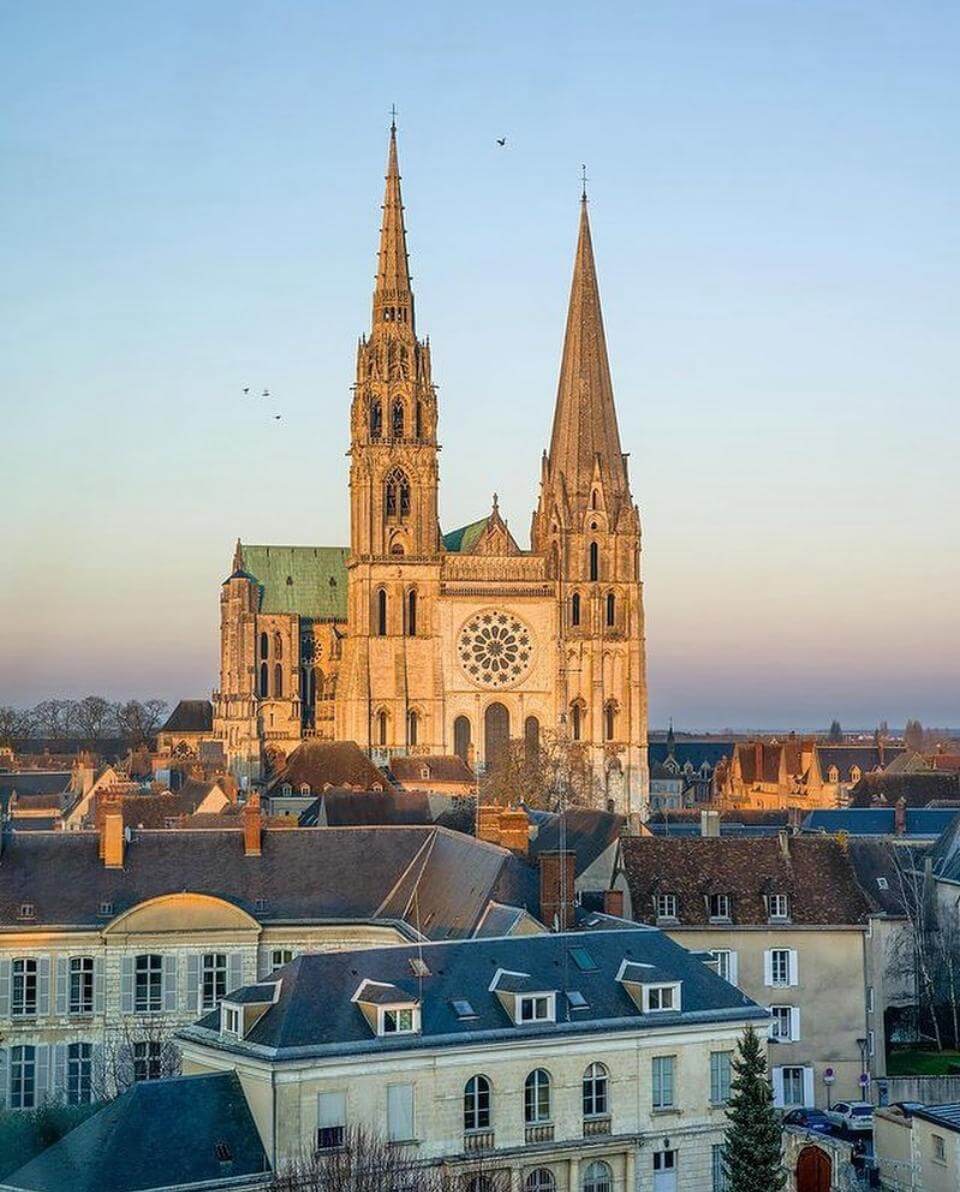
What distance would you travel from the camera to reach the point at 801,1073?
52969 mm

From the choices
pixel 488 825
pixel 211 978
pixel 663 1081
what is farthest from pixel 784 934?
pixel 211 978

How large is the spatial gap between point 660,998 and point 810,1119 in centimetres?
1008

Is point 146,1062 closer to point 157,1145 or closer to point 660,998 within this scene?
point 157,1145

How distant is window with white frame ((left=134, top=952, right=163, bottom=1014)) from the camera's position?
2089 inches

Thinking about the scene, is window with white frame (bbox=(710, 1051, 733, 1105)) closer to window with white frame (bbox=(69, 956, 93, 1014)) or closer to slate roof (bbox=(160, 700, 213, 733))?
window with white frame (bbox=(69, 956, 93, 1014))

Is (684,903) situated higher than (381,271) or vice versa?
(381,271)

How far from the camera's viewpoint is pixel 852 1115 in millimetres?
49781

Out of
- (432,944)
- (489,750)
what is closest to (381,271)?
(489,750)

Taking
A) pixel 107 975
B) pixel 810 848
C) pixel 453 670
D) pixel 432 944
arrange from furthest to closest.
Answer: pixel 453 670, pixel 810 848, pixel 107 975, pixel 432 944

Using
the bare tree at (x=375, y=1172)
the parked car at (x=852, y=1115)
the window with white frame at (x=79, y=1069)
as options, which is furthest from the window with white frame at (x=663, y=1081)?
the window with white frame at (x=79, y=1069)

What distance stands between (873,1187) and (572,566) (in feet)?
342

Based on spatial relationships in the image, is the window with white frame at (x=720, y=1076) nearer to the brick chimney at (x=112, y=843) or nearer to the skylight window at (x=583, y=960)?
the skylight window at (x=583, y=960)

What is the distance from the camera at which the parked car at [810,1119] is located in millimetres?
48344

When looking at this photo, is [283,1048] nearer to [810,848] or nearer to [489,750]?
[810,848]
